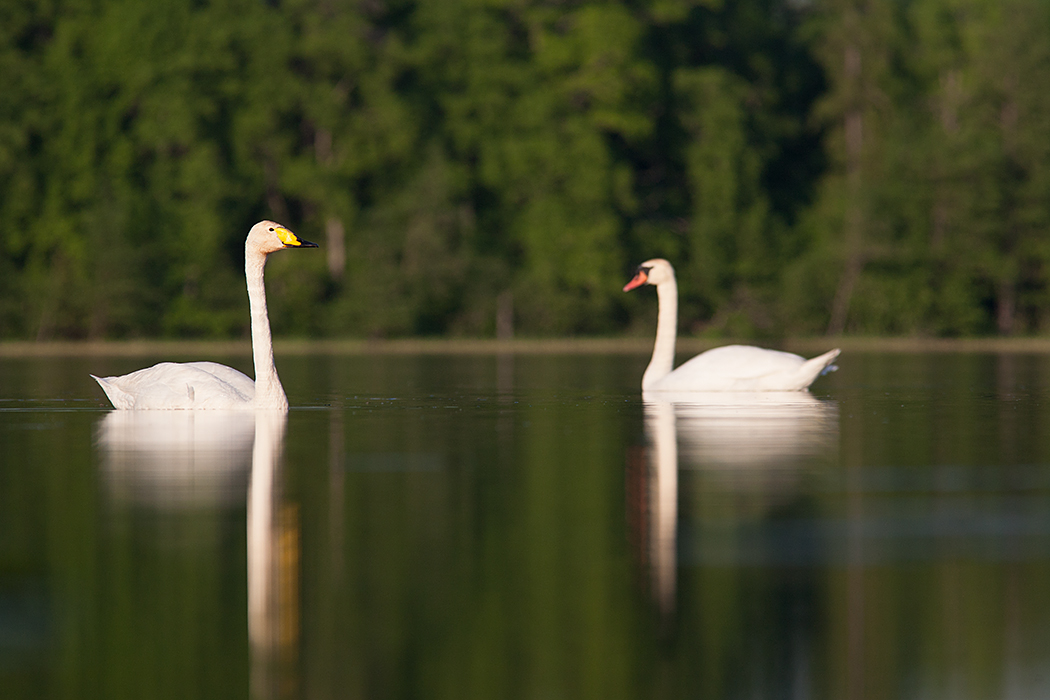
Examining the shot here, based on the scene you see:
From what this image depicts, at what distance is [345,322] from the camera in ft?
137

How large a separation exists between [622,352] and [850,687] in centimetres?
2991

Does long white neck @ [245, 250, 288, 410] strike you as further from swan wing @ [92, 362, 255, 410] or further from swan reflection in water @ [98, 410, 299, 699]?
swan wing @ [92, 362, 255, 410]

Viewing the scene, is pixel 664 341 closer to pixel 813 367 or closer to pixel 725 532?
pixel 813 367

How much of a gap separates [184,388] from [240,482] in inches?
223

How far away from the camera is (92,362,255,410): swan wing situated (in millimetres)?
13867

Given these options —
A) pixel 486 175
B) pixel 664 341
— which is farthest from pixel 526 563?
pixel 486 175

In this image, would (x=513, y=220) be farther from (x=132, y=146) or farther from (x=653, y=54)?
(x=132, y=146)

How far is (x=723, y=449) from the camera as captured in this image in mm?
10312

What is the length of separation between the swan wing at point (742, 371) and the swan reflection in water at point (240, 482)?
514cm

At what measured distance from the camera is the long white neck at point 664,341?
57.9 ft

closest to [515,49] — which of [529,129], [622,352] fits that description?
[529,129]

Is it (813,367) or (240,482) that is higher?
(813,367)

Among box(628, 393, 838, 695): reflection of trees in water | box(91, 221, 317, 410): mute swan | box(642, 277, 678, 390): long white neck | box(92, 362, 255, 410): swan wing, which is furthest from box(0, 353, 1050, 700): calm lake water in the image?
box(642, 277, 678, 390): long white neck

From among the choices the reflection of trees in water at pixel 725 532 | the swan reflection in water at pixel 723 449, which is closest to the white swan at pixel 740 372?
the swan reflection in water at pixel 723 449
